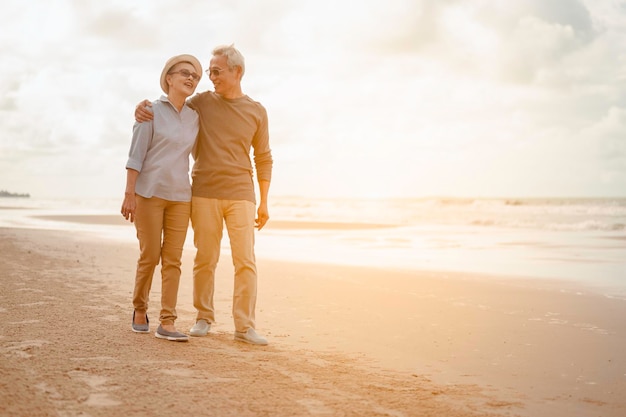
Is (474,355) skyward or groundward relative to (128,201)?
groundward

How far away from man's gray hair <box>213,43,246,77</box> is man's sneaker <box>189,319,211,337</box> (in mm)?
1877

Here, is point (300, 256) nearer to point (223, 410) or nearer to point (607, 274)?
point (607, 274)

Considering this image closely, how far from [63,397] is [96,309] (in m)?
2.64

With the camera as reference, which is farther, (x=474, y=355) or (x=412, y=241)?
(x=412, y=241)

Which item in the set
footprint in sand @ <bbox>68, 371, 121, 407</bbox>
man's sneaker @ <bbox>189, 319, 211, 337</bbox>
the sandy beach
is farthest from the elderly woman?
footprint in sand @ <bbox>68, 371, 121, 407</bbox>

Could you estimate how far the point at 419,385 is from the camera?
→ 3.59 m

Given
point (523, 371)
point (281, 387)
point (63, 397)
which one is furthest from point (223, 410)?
point (523, 371)

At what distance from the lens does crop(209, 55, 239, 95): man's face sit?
460 cm

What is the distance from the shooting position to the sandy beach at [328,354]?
3.14 metres

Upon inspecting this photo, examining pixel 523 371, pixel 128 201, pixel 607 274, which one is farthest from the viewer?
pixel 607 274

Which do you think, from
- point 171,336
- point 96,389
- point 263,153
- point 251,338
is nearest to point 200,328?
point 171,336

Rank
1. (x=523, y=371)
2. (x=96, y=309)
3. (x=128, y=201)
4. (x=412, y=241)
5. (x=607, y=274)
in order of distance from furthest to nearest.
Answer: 1. (x=412, y=241)
2. (x=607, y=274)
3. (x=96, y=309)
4. (x=128, y=201)
5. (x=523, y=371)

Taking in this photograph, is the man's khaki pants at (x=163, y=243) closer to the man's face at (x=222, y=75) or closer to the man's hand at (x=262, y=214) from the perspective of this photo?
the man's hand at (x=262, y=214)

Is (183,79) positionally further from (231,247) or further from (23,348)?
(23,348)
